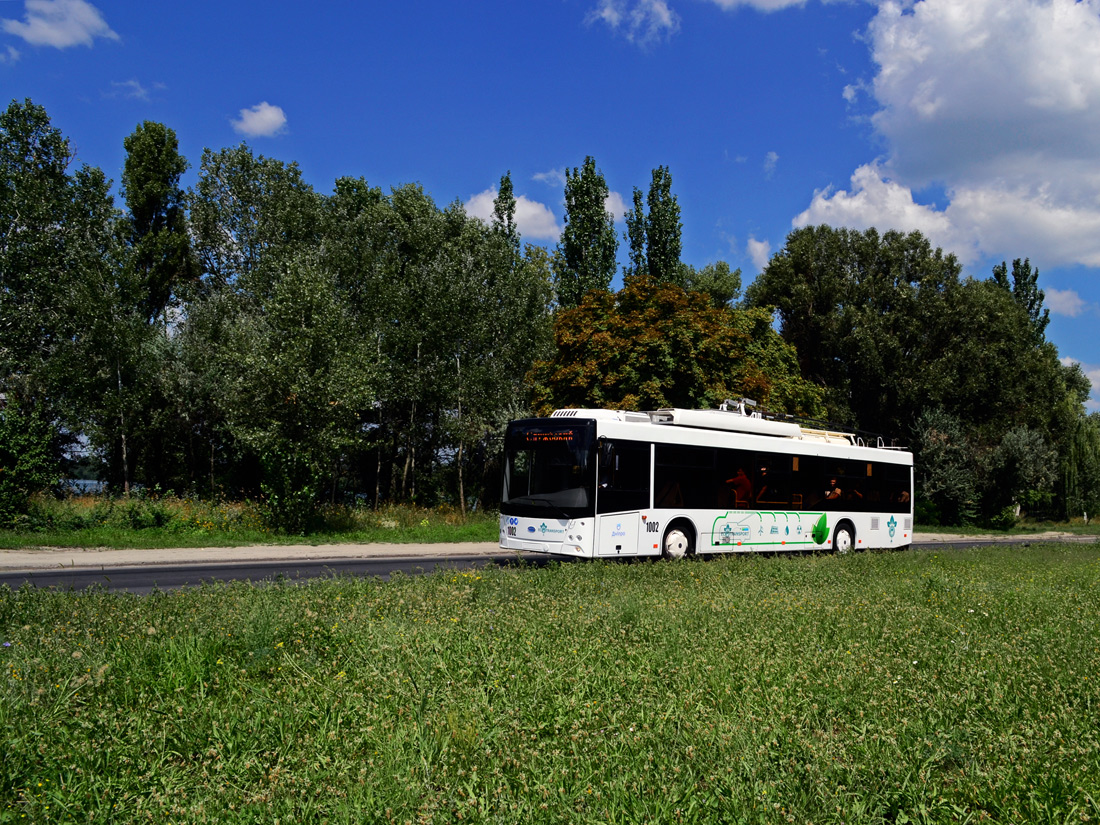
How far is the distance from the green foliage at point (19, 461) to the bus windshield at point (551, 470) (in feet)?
42.2

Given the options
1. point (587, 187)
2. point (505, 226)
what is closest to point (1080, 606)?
point (587, 187)

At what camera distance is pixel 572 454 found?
1523cm

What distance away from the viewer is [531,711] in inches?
203

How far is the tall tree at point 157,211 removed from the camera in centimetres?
3488

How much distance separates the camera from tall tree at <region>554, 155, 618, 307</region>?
126ft

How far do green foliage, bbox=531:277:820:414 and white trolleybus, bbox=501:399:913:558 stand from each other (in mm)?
5499

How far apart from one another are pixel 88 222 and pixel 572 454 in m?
27.2

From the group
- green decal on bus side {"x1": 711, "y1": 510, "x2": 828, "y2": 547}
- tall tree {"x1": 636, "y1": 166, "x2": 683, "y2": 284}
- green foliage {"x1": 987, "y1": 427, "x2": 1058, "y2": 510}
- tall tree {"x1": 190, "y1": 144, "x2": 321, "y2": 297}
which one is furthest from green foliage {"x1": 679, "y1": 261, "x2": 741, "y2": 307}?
green decal on bus side {"x1": 711, "y1": 510, "x2": 828, "y2": 547}

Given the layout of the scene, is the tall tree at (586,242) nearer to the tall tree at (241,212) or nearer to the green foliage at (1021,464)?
the tall tree at (241,212)

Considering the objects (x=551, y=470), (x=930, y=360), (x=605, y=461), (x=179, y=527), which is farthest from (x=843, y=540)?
(x=930, y=360)

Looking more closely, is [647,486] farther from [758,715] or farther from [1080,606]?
[758,715]

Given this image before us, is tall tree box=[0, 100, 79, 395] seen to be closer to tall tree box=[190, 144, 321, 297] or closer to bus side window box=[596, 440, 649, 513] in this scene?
tall tree box=[190, 144, 321, 297]

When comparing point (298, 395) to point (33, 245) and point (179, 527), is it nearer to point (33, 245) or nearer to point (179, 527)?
point (179, 527)

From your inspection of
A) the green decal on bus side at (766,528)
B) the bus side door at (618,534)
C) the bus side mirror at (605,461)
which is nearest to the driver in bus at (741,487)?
the green decal on bus side at (766,528)
